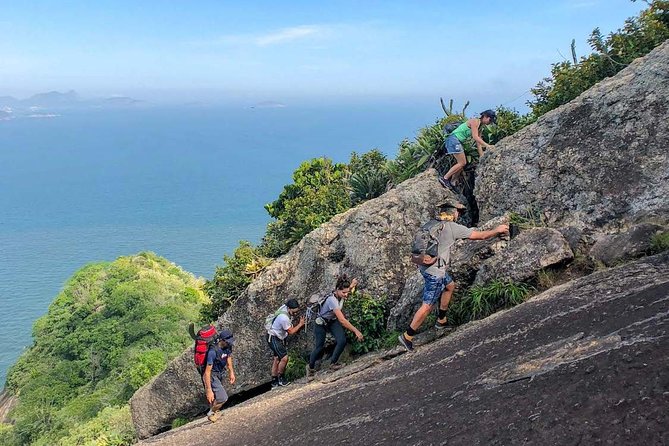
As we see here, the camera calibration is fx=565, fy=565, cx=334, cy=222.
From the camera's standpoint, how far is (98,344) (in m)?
54.8

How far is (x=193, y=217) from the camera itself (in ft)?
641

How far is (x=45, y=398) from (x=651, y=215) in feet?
163

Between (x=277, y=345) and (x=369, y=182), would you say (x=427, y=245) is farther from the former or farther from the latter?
(x=369, y=182)

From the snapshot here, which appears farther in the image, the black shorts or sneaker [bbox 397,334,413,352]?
the black shorts

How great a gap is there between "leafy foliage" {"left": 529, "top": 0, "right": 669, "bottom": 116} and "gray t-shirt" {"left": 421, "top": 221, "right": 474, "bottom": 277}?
20.4 ft

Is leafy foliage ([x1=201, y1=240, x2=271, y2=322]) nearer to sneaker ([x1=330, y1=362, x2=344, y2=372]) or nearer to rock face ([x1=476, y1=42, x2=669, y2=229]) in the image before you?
A: sneaker ([x1=330, y1=362, x2=344, y2=372])

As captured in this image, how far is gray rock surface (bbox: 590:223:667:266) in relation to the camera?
802 centimetres

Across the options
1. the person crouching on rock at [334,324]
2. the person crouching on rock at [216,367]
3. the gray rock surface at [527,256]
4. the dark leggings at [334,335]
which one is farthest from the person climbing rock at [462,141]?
the person crouching on rock at [216,367]

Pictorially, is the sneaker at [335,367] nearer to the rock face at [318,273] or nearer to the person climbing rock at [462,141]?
the rock face at [318,273]

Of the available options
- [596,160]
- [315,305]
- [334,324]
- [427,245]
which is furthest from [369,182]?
[427,245]

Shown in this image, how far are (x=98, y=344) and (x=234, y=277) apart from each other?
1759 inches

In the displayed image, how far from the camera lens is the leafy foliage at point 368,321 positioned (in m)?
11.2

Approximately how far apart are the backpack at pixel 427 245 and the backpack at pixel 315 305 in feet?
8.40

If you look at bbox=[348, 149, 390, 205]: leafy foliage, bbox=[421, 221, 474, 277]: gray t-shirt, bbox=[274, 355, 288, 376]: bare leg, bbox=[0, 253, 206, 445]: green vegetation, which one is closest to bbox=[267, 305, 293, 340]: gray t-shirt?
bbox=[274, 355, 288, 376]: bare leg
